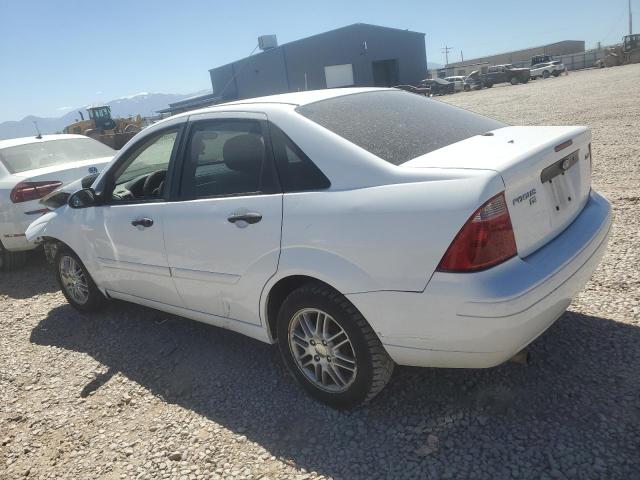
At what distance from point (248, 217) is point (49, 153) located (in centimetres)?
513

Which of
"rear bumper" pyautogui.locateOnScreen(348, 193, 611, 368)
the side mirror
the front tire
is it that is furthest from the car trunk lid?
the front tire

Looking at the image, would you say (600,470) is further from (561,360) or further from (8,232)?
(8,232)

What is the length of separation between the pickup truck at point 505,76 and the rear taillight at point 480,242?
157 feet

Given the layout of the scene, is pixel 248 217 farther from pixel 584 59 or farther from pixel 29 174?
pixel 584 59

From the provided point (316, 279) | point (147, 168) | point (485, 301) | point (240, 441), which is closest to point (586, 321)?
point (485, 301)

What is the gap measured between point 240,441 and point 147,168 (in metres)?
2.64

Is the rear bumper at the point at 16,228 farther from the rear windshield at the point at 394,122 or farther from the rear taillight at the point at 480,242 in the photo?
the rear taillight at the point at 480,242

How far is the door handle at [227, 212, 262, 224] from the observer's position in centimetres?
281

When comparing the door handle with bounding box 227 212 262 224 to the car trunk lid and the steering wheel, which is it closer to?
the car trunk lid

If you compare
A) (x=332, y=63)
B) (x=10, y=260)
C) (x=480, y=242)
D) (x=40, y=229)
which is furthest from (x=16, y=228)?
(x=332, y=63)

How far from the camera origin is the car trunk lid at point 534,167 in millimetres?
2303

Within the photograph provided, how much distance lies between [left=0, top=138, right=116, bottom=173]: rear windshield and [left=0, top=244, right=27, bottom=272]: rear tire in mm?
1091

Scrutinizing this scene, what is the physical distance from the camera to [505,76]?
1812 inches

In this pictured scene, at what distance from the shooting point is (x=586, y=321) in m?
Result: 3.35
